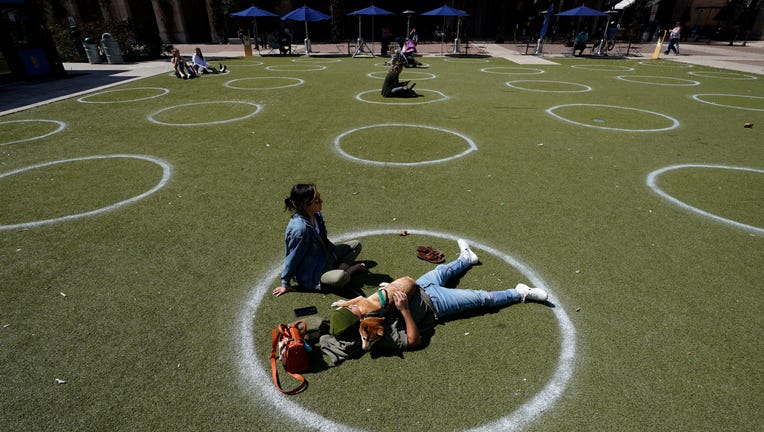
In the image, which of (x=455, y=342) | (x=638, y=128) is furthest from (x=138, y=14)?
(x=455, y=342)

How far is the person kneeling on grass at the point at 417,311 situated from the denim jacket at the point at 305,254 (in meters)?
0.80

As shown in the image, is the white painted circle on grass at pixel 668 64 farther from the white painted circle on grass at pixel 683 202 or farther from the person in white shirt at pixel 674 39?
the white painted circle on grass at pixel 683 202

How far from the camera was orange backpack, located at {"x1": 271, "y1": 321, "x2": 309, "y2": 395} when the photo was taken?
11.8ft

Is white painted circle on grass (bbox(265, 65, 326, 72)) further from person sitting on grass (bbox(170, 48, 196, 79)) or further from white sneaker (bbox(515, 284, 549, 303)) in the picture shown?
white sneaker (bbox(515, 284, 549, 303))

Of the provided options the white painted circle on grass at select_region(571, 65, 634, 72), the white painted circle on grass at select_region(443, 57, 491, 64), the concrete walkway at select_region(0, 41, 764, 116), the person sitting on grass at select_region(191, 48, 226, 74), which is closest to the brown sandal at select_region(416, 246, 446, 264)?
the concrete walkway at select_region(0, 41, 764, 116)

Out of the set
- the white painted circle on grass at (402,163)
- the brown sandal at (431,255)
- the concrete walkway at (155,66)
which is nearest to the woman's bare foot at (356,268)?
the brown sandal at (431,255)

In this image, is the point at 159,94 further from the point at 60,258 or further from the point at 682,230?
the point at 682,230

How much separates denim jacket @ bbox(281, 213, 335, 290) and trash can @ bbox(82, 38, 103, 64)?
28252 millimetres

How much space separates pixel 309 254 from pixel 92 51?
2854cm

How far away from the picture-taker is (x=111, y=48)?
24891 millimetres

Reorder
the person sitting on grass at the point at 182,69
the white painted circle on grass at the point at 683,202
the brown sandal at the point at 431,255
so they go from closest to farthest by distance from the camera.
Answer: the brown sandal at the point at 431,255 → the white painted circle on grass at the point at 683,202 → the person sitting on grass at the point at 182,69

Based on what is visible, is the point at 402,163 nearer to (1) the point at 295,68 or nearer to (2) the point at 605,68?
(1) the point at 295,68

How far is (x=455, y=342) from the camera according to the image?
161 inches

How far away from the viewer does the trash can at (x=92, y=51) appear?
80.7 ft
